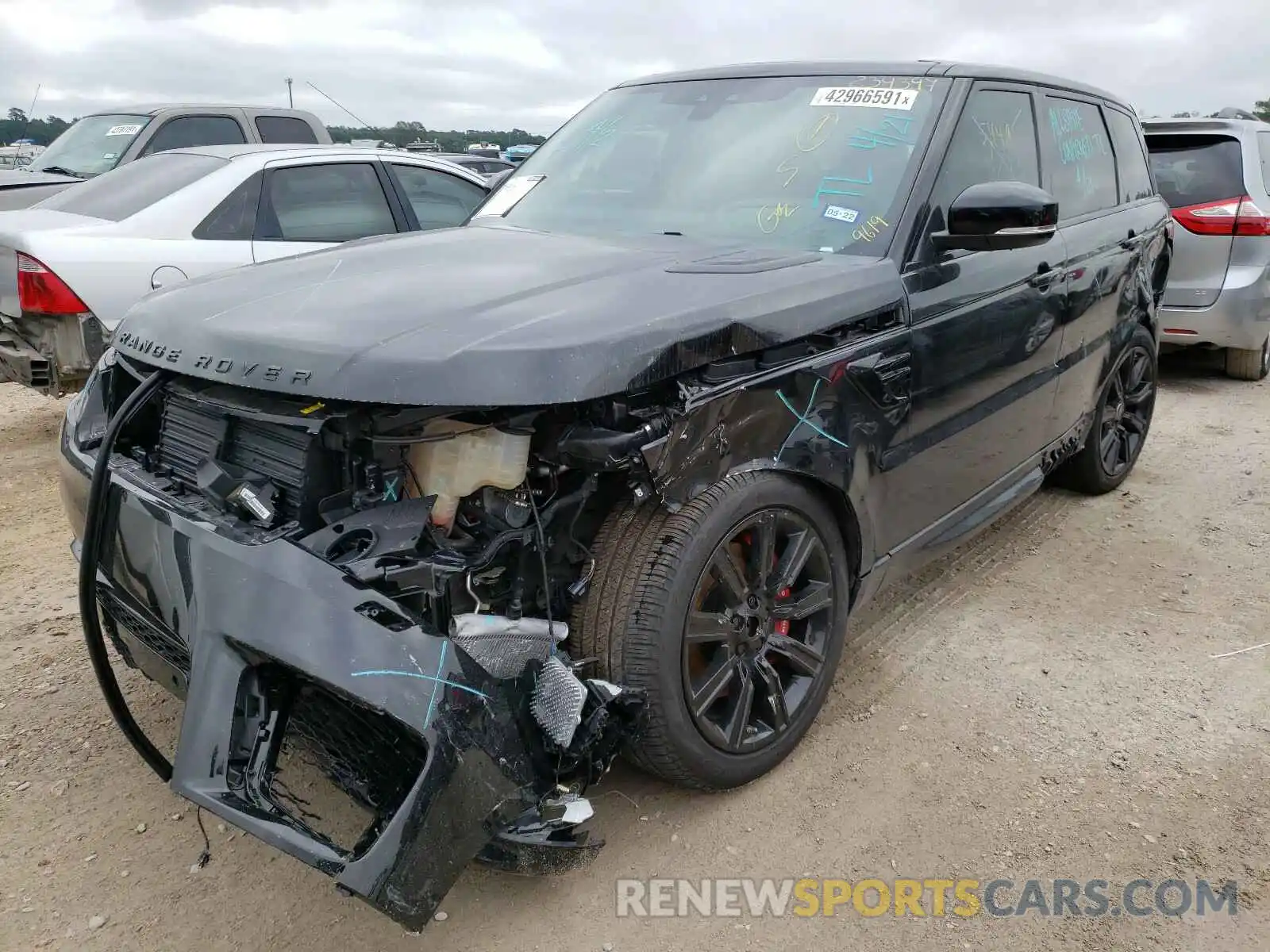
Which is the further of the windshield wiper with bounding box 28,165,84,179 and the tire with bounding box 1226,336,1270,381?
the windshield wiper with bounding box 28,165,84,179

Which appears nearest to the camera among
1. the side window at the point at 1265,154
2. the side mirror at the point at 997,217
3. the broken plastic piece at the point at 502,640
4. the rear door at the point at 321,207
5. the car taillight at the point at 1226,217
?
the broken plastic piece at the point at 502,640

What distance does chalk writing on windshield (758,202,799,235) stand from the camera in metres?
2.91

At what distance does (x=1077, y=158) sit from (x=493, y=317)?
10.0 ft

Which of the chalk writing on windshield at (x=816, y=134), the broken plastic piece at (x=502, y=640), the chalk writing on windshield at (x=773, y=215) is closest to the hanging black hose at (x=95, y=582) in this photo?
the broken plastic piece at (x=502, y=640)

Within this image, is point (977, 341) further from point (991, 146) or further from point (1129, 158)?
point (1129, 158)

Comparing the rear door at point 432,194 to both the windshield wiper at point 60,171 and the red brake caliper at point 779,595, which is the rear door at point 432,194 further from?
the red brake caliper at point 779,595

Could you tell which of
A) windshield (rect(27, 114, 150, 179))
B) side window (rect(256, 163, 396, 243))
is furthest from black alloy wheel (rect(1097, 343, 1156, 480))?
windshield (rect(27, 114, 150, 179))

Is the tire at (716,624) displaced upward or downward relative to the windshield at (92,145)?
downward

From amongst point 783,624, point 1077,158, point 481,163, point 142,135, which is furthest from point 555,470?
point 481,163

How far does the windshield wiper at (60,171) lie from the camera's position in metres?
7.93

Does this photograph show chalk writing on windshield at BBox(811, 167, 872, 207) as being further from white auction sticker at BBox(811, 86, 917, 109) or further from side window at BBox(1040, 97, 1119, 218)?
side window at BBox(1040, 97, 1119, 218)

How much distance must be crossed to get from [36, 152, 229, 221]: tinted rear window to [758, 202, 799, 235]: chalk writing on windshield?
3.86 m

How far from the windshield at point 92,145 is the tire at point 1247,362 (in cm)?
877

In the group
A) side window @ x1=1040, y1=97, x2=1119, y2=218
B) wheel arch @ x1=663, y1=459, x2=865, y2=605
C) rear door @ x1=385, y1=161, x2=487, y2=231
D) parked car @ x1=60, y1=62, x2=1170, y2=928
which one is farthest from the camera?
rear door @ x1=385, y1=161, x2=487, y2=231
